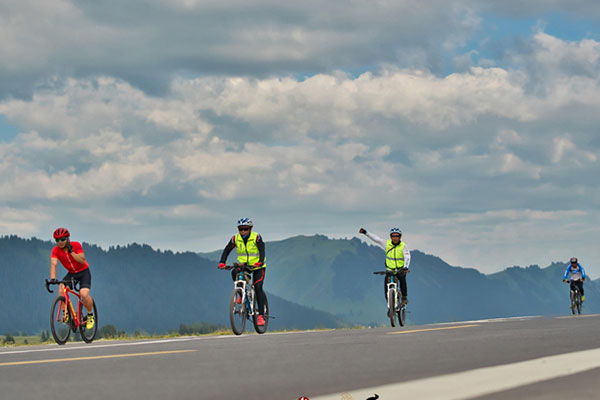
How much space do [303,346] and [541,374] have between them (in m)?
4.57

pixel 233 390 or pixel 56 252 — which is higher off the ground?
pixel 56 252

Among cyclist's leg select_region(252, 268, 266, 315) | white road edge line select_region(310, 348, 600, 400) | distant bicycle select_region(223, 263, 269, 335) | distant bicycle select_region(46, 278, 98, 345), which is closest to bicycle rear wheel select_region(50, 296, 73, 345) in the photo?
distant bicycle select_region(46, 278, 98, 345)

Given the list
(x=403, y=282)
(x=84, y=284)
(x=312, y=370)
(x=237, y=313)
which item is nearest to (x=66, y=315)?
(x=84, y=284)

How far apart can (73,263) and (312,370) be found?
9.38 meters

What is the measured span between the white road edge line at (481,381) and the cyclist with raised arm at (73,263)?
9.63 meters

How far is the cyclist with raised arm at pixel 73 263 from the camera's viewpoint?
645 inches

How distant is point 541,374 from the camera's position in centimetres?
789

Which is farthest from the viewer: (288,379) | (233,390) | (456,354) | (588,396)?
(456,354)

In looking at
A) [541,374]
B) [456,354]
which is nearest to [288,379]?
[541,374]

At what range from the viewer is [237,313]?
58.4 feet

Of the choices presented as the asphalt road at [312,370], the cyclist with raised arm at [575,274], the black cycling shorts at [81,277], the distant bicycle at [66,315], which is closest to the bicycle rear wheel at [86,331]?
the distant bicycle at [66,315]

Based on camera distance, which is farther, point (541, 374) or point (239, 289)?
point (239, 289)

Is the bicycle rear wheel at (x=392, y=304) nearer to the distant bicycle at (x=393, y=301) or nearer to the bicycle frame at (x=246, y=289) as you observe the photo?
the distant bicycle at (x=393, y=301)

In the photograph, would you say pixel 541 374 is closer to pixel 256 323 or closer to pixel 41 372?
pixel 41 372
